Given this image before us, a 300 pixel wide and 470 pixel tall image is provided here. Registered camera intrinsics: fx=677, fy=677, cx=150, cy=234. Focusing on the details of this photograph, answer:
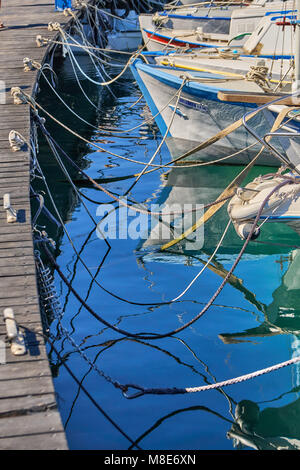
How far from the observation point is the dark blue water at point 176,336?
18.1 feet

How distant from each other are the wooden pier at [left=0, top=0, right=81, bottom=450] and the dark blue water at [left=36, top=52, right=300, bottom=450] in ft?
3.29

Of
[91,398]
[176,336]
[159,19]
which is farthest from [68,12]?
[91,398]

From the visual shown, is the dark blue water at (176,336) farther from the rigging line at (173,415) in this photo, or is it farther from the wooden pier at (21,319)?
the wooden pier at (21,319)

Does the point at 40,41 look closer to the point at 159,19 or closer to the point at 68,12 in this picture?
the point at 68,12

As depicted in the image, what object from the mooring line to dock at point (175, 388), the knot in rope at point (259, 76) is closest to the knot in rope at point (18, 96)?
the knot in rope at point (259, 76)

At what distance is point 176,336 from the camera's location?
6973 millimetres

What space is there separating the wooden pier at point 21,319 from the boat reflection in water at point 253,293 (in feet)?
5.89

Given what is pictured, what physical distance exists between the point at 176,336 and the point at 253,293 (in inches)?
56.3

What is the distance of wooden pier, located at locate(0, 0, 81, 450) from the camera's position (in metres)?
4.01

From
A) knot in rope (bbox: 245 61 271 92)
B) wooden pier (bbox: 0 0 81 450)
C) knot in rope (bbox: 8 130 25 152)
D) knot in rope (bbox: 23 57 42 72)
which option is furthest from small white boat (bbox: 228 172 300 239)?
knot in rope (bbox: 23 57 42 72)
